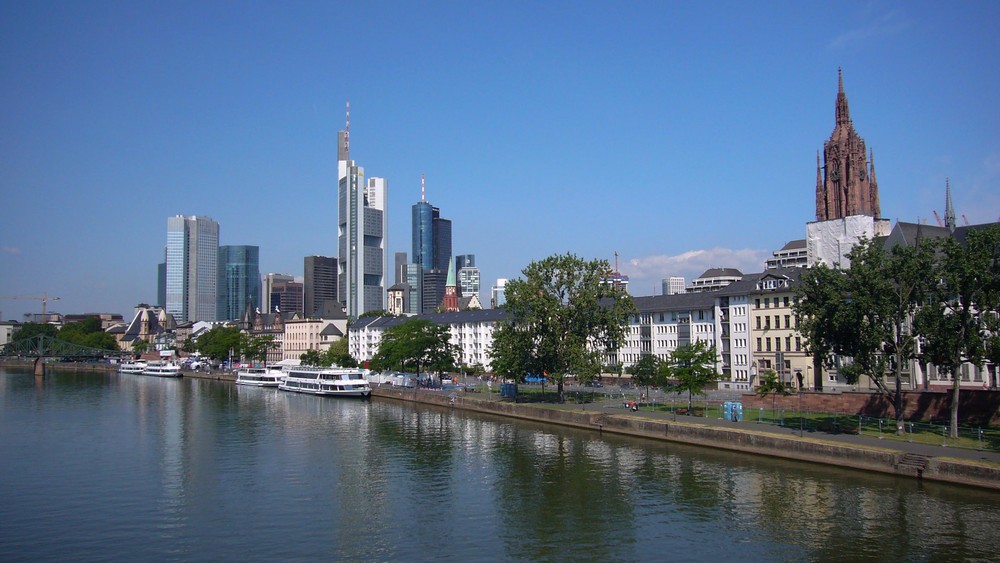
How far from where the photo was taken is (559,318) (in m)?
94.9

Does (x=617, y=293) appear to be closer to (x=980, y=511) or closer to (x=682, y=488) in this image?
(x=682, y=488)

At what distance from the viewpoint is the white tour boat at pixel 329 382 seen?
125 meters

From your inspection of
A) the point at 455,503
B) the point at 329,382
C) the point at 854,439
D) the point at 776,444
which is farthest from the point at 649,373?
the point at 329,382

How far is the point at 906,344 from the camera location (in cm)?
5750

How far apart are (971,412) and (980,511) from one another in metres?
22.9

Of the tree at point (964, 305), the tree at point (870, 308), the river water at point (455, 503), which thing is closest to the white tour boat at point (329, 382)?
the river water at point (455, 503)

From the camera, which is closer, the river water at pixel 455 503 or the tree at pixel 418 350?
the river water at pixel 455 503

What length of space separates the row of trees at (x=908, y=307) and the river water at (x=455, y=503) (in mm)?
10814

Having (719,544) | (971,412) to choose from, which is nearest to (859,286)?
(971,412)

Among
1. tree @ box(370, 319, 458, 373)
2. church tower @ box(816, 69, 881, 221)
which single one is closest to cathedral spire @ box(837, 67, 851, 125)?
church tower @ box(816, 69, 881, 221)

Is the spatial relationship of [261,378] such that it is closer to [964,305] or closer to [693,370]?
[693,370]

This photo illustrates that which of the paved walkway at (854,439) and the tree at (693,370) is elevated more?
the tree at (693,370)

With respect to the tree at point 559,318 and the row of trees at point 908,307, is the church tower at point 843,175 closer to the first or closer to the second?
the tree at point 559,318

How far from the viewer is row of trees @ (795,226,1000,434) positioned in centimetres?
5419
